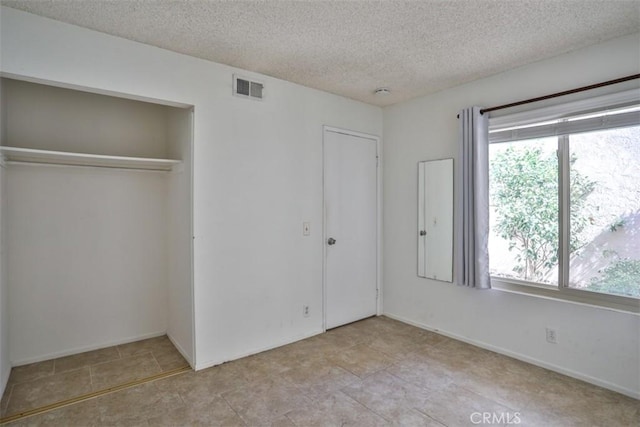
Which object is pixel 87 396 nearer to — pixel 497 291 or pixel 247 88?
pixel 247 88

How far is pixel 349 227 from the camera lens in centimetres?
393

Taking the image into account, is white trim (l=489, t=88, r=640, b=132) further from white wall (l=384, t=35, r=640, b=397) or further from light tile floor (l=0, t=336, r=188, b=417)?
light tile floor (l=0, t=336, r=188, b=417)

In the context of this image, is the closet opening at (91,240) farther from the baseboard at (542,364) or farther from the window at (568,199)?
the window at (568,199)

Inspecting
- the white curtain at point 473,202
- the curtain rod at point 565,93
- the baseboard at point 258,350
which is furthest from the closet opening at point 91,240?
the curtain rod at point 565,93

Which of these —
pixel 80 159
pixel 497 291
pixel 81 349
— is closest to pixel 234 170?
pixel 80 159

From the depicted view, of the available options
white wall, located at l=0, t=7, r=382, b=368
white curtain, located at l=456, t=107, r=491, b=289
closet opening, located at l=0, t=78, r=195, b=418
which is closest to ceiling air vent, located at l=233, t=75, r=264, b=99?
white wall, located at l=0, t=7, r=382, b=368

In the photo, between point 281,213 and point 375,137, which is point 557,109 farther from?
point 281,213

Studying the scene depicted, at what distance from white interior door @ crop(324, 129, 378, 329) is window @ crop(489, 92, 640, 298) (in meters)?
1.36

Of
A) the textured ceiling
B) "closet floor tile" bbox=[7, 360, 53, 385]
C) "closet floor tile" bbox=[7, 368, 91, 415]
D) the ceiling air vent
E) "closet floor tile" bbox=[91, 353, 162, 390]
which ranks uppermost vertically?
the textured ceiling

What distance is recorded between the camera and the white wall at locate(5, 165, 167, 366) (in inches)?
114

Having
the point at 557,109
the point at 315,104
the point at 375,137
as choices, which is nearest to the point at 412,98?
the point at 375,137

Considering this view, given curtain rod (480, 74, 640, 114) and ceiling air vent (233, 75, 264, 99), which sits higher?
ceiling air vent (233, 75, 264, 99)

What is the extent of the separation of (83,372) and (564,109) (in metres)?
4.46

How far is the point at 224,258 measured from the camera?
297cm
